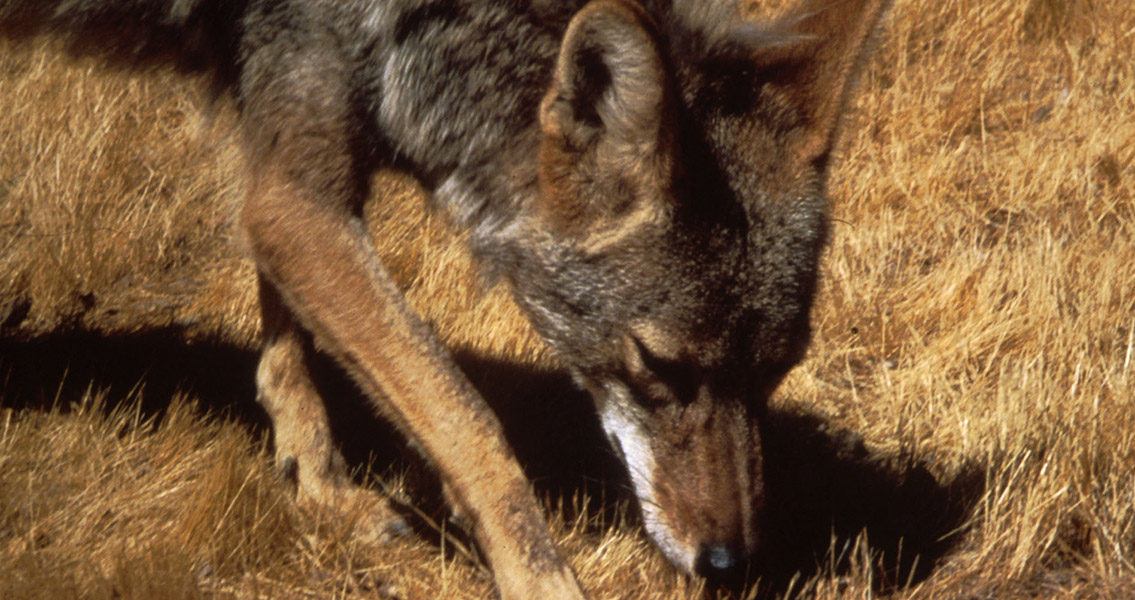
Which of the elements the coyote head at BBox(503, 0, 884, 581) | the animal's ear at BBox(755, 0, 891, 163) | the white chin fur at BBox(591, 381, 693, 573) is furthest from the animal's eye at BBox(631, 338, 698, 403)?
the animal's ear at BBox(755, 0, 891, 163)

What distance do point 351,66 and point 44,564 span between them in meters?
1.45

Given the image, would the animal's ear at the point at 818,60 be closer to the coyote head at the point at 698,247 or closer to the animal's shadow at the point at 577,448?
the coyote head at the point at 698,247

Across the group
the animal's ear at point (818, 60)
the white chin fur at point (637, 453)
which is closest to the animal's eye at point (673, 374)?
the white chin fur at point (637, 453)

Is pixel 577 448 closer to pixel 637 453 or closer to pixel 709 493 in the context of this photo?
pixel 637 453

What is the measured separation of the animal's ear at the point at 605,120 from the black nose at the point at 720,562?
0.88 m

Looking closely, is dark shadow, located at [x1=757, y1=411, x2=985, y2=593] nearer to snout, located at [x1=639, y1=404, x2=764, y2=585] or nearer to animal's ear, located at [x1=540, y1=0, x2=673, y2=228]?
snout, located at [x1=639, y1=404, x2=764, y2=585]

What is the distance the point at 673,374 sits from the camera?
2.87 meters

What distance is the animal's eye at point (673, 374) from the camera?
2.86 m

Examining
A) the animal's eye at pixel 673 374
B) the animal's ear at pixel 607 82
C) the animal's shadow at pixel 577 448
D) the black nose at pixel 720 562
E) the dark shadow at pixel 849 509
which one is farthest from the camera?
the animal's shadow at pixel 577 448

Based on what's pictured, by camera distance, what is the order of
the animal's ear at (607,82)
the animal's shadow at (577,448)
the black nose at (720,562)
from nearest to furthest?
the animal's ear at (607,82) < the black nose at (720,562) < the animal's shadow at (577,448)

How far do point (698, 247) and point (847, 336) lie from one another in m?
1.79

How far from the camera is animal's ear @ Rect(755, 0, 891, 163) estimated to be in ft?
9.67

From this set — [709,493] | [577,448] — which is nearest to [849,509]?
[709,493]

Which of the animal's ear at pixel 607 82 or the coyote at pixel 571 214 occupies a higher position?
the animal's ear at pixel 607 82
